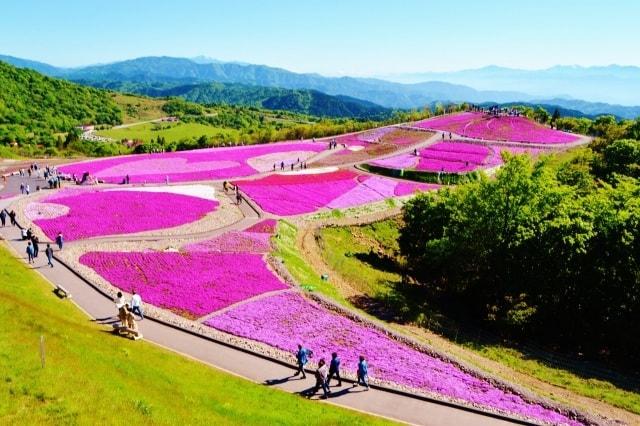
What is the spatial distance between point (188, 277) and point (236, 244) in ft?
30.5

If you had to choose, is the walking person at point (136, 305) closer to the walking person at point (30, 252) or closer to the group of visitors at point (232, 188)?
the walking person at point (30, 252)

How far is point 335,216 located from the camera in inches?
2643

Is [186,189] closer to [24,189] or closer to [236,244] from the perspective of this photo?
[24,189]

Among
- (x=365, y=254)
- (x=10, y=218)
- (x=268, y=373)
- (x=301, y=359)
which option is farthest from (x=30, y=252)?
(x=365, y=254)

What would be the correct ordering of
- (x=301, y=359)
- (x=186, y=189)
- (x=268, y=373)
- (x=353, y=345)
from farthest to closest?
(x=186, y=189) → (x=353, y=345) → (x=268, y=373) → (x=301, y=359)

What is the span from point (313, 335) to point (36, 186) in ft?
168

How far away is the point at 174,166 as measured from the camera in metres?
87.1

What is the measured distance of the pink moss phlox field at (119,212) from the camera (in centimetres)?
5088

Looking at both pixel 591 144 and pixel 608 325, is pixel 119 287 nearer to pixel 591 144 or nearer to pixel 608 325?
pixel 608 325

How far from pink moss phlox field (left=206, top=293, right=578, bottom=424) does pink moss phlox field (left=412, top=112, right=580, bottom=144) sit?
325ft

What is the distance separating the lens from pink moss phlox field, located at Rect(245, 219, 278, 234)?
54975 mm

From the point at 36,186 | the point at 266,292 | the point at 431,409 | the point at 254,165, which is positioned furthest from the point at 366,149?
the point at 431,409

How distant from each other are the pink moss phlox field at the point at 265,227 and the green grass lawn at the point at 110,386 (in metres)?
25.6

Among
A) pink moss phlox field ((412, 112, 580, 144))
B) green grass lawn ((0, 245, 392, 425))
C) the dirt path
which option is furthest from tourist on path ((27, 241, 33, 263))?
pink moss phlox field ((412, 112, 580, 144))
